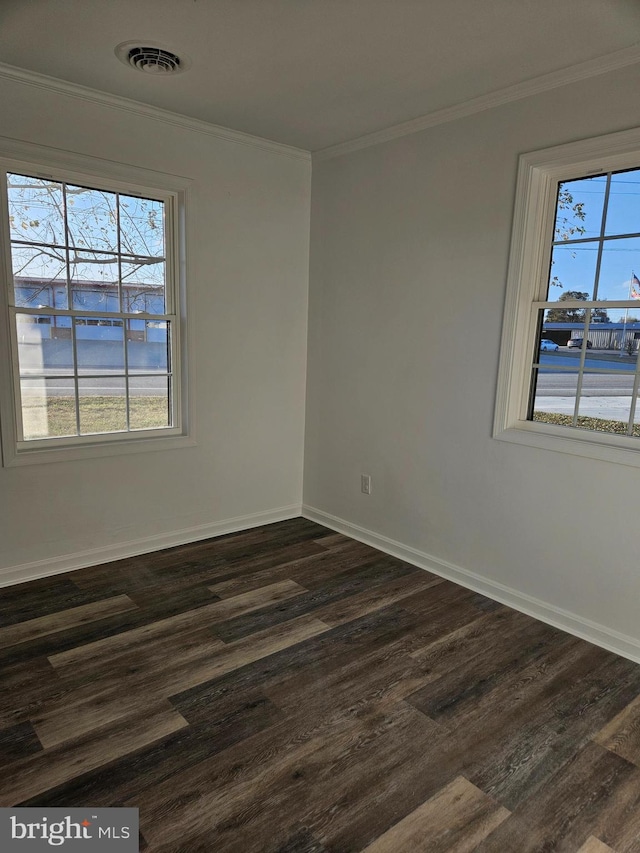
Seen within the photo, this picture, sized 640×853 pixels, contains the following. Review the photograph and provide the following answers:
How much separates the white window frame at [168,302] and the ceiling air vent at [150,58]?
0.64 metres

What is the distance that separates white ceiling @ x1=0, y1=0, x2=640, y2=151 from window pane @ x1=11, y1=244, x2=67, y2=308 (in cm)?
89

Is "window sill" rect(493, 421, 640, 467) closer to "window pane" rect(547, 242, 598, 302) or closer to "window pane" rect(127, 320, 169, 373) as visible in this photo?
"window pane" rect(547, 242, 598, 302)

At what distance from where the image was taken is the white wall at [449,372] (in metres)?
2.72

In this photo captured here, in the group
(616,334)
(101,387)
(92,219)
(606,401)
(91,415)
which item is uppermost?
(92,219)

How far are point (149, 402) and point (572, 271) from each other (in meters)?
2.59

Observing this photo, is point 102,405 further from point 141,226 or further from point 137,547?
point 141,226

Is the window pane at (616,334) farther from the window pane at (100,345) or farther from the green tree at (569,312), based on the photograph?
the window pane at (100,345)

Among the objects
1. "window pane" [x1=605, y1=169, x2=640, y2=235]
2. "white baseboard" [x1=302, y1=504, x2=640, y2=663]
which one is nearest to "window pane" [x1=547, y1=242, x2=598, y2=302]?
"window pane" [x1=605, y1=169, x2=640, y2=235]

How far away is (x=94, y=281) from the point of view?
3.27 meters

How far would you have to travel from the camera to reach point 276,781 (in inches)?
73.1

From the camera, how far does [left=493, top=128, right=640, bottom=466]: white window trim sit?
8.57ft

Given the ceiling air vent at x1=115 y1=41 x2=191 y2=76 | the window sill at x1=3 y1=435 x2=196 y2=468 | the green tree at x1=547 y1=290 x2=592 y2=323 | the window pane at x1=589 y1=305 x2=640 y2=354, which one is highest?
the ceiling air vent at x1=115 y1=41 x2=191 y2=76

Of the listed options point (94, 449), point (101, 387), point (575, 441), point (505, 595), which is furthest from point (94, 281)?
point (505, 595)

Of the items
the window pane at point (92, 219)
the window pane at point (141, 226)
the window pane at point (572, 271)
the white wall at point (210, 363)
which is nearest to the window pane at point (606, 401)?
the window pane at point (572, 271)
